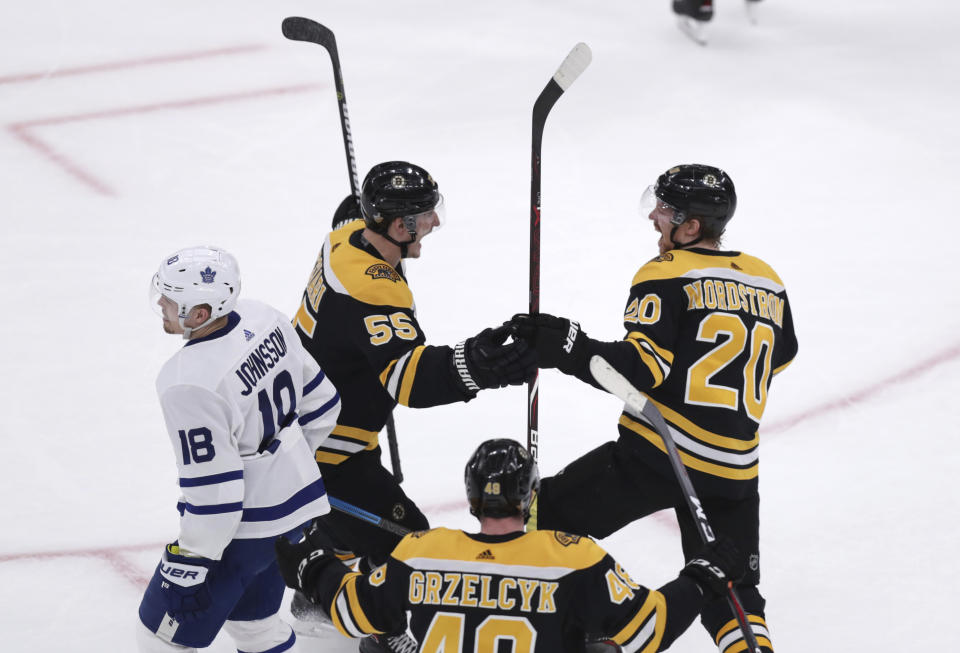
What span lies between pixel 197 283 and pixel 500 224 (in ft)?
10.6

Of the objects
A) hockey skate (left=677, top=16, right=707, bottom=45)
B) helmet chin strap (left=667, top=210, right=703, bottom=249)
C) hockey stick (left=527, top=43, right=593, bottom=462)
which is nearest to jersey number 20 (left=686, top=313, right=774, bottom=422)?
helmet chin strap (left=667, top=210, right=703, bottom=249)

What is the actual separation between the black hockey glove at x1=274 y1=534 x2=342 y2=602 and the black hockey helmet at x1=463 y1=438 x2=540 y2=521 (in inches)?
14.3

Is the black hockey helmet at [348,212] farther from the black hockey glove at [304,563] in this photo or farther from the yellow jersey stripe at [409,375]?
the black hockey glove at [304,563]

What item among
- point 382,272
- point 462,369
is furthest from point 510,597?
point 382,272

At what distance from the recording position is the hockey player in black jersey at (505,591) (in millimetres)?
2064

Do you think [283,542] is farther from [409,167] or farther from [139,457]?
[139,457]

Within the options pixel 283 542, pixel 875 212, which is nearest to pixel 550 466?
pixel 283 542

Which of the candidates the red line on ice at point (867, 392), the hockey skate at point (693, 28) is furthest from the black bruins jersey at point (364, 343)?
the hockey skate at point (693, 28)

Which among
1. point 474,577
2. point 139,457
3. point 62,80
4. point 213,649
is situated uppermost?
point 62,80

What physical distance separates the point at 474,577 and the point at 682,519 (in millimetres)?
1036

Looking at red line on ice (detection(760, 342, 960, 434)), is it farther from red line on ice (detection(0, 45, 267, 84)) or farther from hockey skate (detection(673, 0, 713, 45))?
red line on ice (detection(0, 45, 267, 84))

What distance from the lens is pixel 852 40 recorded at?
7820 mm

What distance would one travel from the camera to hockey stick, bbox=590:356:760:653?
2.58 meters

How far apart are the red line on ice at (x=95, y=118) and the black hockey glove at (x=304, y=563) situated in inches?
146
